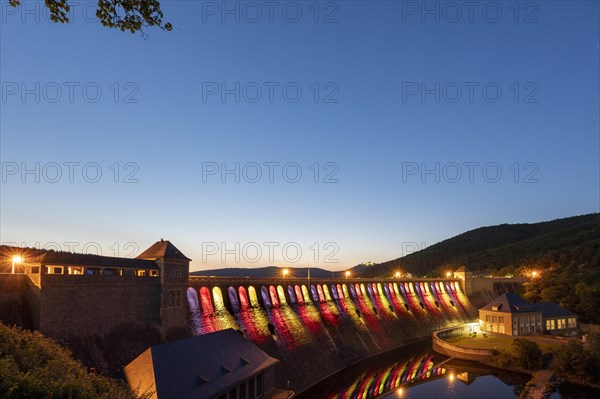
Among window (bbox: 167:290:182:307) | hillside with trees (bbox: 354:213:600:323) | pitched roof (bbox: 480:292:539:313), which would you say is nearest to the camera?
window (bbox: 167:290:182:307)

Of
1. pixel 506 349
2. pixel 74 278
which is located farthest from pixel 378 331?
pixel 74 278

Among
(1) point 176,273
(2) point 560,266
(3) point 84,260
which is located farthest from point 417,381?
(2) point 560,266

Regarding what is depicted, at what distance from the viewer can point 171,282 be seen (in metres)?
43.1

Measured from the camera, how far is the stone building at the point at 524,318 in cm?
7544

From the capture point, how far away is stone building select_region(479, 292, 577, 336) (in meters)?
75.4

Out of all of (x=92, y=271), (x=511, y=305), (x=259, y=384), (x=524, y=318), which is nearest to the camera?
(x=259, y=384)

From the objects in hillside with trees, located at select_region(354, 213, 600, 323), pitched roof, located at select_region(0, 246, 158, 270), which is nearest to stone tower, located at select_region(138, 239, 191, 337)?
pitched roof, located at select_region(0, 246, 158, 270)

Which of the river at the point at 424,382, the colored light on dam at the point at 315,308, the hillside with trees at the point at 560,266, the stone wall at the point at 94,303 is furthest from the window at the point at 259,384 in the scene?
the hillside with trees at the point at 560,266

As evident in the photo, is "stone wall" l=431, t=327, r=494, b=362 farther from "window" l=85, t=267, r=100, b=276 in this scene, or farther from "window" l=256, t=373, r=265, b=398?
"window" l=85, t=267, r=100, b=276

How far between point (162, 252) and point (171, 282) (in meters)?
→ 3.44

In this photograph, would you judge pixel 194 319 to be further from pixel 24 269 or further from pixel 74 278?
pixel 24 269

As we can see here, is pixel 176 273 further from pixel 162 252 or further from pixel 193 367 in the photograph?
pixel 193 367

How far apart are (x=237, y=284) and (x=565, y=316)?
67193 millimetres

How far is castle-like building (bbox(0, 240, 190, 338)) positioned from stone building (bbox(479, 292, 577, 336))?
62840mm
